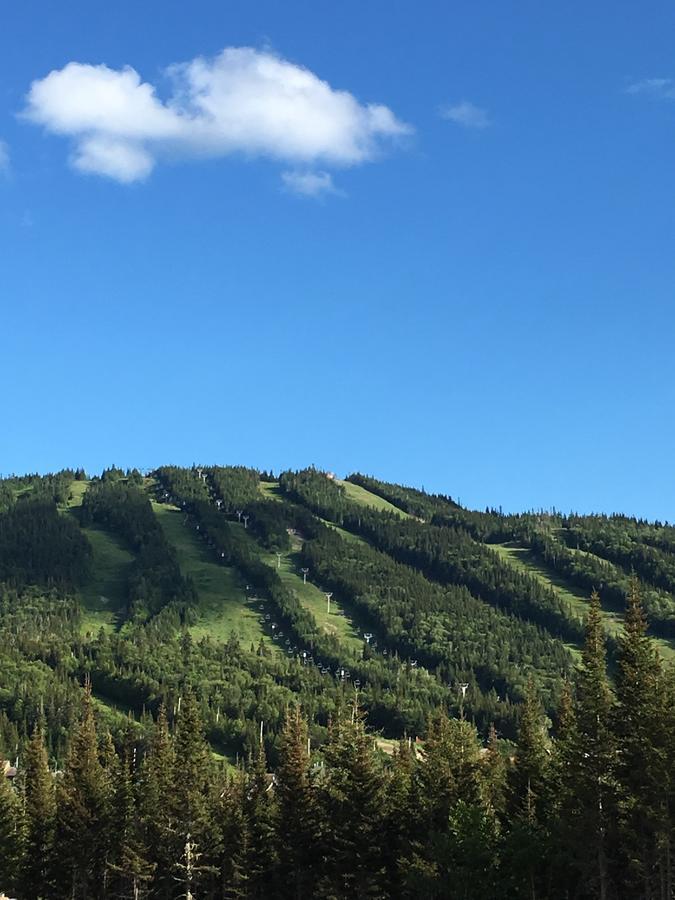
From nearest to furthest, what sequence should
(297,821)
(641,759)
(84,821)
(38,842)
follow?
(641,759)
(297,821)
(84,821)
(38,842)

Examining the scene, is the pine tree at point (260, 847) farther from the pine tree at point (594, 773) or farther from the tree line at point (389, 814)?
the pine tree at point (594, 773)

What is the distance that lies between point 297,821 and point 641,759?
36.2m

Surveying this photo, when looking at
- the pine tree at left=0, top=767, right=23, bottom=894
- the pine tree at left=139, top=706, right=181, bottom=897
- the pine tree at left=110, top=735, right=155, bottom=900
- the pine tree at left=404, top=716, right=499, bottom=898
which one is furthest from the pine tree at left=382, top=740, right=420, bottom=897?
the pine tree at left=0, top=767, right=23, bottom=894

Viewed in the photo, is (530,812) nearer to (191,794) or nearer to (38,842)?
(191,794)

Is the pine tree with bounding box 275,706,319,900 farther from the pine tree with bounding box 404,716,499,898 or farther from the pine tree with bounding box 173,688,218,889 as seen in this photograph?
the pine tree with bounding box 404,716,499,898

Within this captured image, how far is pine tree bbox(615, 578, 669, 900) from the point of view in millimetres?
65438

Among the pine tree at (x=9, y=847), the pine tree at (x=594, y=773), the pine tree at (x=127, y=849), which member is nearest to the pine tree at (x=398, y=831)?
the pine tree at (x=594, y=773)

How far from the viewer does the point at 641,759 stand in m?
67.4

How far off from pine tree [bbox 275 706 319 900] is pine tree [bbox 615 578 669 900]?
97.7 ft

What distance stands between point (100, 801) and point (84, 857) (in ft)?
17.5

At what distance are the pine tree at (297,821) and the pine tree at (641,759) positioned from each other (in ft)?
97.7

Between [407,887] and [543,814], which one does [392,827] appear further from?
[543,814]

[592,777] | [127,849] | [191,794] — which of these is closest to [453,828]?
[592,777]

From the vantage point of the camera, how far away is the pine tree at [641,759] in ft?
215
